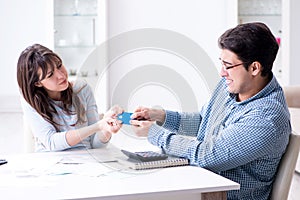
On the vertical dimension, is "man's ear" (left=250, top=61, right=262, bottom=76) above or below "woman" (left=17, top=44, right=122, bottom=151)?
above

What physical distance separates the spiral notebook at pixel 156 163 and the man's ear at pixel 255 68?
1.28ft

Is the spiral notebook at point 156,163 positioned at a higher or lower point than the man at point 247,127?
lower

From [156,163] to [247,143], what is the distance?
12.6 inches

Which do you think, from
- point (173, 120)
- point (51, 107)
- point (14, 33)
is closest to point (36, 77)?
point (51, 107)

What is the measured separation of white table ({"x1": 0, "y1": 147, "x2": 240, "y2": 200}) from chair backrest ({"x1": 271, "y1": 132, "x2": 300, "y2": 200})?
258 mm

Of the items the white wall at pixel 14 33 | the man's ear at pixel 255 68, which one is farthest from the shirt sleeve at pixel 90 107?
the white wall at pixel 14 33

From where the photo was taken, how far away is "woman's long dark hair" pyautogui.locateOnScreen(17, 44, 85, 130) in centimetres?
204

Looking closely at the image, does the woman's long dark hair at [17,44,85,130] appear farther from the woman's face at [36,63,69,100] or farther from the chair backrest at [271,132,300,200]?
the chair backrest at [271,132,300,200]

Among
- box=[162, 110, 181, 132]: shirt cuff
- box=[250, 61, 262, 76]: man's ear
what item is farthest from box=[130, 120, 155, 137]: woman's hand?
box=[250, 61, 262, 76]: man's ear

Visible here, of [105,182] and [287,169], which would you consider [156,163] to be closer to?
[105,182]

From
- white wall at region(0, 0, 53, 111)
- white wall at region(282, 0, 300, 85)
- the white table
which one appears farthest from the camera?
white wall at region(282, 0, 300, 85)

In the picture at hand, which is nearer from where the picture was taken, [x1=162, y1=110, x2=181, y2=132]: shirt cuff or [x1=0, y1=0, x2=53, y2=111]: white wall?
[x1=162, y1=110, x2=181, y2=132]: shirt cuff

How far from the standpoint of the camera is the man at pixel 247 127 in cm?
146

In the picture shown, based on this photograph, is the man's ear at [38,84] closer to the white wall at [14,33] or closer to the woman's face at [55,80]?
the woman's face at [55,80]
